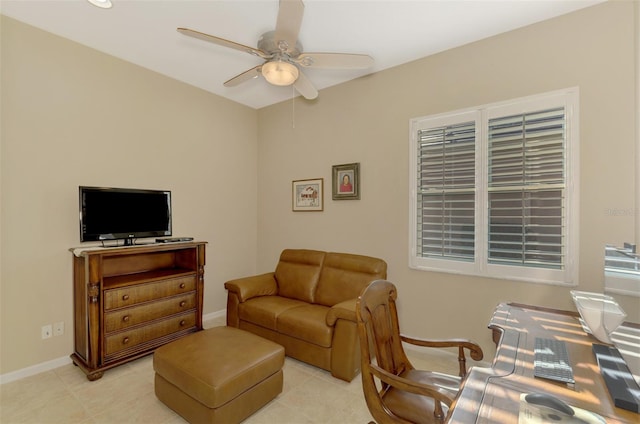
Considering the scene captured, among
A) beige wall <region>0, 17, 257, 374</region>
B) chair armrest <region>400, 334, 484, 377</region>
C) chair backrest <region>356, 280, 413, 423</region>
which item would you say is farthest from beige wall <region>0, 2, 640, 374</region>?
chair backrest <region>356, 280, 413, 423</region>

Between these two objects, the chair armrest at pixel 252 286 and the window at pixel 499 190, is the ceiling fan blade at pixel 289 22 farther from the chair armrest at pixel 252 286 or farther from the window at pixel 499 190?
the chair armrest at pixel 252 286

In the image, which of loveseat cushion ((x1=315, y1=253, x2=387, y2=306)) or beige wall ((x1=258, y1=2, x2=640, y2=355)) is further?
loveseat cushion ((x1=315, y1=253, x2=387, y2=306))

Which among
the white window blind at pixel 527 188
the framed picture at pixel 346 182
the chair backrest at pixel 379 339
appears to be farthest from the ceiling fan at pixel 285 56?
the chair backrest at pixel 379 339

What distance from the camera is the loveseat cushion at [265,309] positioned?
2901 mm

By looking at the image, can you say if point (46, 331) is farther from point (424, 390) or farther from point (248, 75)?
point (424, 390)

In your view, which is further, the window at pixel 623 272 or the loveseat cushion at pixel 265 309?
the loveseat cushion at pixel 265 309

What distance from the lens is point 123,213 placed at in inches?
114

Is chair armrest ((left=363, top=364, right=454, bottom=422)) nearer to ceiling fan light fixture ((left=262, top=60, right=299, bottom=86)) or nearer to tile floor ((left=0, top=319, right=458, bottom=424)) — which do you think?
tile floor ((left=0, top=319, right=458, bottom=424))

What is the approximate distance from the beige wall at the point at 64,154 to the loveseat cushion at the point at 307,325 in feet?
5.35

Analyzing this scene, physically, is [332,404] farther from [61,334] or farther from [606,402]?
[61,334]

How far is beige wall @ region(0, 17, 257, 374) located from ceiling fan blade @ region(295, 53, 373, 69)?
2.12m

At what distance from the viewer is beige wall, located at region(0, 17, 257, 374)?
247 centimetres

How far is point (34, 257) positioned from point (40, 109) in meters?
1.33

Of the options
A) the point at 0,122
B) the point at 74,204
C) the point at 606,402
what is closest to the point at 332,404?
the point at 606,402
